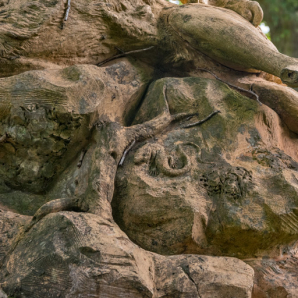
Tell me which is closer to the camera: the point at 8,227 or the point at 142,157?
the point at 8,227

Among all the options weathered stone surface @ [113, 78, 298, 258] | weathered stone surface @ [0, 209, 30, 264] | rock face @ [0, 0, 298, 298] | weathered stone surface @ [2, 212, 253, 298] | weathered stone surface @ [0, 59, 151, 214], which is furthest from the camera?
weathered stone surface @ [0, 59, 151, 214]

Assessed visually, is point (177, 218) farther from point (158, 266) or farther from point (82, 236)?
point (82, 236)

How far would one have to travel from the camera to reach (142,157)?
1776 mm

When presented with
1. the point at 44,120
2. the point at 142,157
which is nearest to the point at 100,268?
the point at 142,157

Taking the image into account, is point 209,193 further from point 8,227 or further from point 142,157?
point 8,227

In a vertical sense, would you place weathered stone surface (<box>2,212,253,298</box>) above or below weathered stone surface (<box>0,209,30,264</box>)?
above

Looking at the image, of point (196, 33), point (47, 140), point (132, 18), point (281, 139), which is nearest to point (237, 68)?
point (196, 33)

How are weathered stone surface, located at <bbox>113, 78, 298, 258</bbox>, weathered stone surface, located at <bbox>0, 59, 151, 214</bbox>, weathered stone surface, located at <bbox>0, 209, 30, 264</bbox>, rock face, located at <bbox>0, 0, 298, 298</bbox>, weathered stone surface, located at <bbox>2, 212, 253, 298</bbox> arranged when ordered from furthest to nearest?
1. weathered stone surface, located at <bbox>0, 59, 151, 214</bbox>
2. weathered stone surface, located at <bbox>113, 78, 298, 258</bbox>
3. weathered stone surface, located at <bbox>0, 209, 30, 264</bbox>
4. rock face, located at <bbox>0, 0, 298, 298</bbox>
5. weathered stone surface, located at <bbox>2, 212, 253, 298</bbox>

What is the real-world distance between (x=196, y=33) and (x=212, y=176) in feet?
2.67

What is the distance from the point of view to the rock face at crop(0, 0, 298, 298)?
4.53ft

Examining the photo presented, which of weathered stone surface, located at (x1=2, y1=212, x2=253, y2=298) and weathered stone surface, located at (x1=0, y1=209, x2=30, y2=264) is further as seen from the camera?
weathered stone surface, located at (x1=0, y1=209, x2=30, y2=264)

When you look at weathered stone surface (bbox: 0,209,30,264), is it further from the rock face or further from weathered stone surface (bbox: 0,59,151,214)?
weathered stone surface (bbox: 0,59,151,214)

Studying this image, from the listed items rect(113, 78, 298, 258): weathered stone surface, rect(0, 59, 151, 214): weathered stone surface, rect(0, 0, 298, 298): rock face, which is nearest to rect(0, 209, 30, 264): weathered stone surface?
rect(0, 0, 298, 298): rock face

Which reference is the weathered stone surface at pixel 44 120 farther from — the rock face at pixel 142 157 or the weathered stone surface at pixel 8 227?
the weathered stone surface at pixel 8 227
